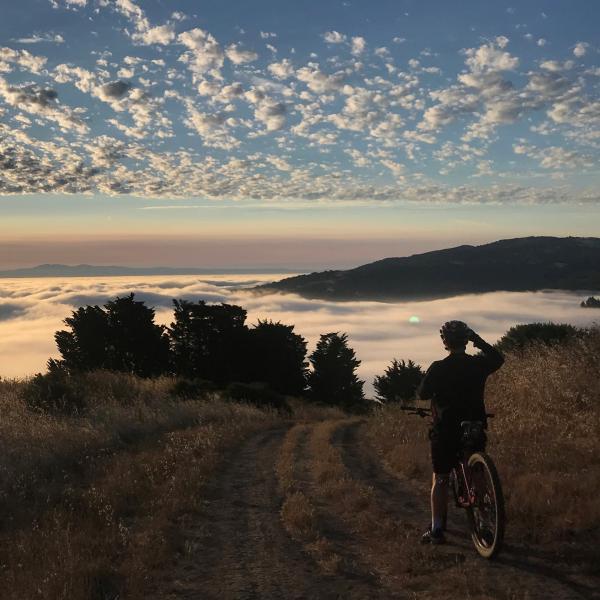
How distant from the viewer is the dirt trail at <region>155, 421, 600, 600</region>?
4676mm

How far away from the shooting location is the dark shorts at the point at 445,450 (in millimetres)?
5773

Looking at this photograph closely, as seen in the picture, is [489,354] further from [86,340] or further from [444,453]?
[86,340]

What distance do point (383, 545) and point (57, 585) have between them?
122 inches

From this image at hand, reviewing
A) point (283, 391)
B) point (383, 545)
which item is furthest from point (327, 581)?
point (283, 391)

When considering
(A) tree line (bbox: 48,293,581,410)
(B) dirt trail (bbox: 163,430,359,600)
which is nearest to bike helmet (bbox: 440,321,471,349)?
Answer: (B) dirt trail (bbox: 163,430,359,600)

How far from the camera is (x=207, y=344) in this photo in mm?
47906

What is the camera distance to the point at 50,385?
1897 centimetres

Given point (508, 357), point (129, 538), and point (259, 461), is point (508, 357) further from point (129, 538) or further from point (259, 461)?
point (129, 538)

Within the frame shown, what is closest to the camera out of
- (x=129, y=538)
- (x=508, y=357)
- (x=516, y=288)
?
(x=129, y=538)

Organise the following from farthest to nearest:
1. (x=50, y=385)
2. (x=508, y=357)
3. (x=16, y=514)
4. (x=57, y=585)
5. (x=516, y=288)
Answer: (x=516, y=288)
(x=50, y=385)
(x=508, y=357)
(x=16, y=514)
(x=57, y=585)

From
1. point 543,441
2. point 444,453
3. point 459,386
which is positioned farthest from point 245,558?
point 543,441

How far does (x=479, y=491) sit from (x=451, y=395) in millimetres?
936

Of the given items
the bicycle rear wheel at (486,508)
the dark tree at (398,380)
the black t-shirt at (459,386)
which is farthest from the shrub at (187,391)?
the dark tree at (398,380)

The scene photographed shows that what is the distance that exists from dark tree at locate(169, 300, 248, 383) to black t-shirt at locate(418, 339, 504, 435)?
1629 inches
